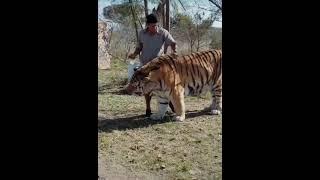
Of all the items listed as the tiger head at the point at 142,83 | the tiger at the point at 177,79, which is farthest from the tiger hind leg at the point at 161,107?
the tiger head at the point at 142,83

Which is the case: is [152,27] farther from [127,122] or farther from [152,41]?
[127,122]

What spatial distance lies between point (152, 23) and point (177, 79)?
0.77 m

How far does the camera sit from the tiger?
5848mm

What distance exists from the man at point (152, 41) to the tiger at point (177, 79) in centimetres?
10

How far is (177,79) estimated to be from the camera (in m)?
6.05

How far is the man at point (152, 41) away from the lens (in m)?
5.80

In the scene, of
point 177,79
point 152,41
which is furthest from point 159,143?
point 152,41

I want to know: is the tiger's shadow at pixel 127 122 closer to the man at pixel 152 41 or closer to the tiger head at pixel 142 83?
the tiger head at pixel 142 83

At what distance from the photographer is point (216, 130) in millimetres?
5637

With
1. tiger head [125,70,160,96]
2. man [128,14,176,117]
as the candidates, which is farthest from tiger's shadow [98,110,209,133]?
man [128,14,176,117]
